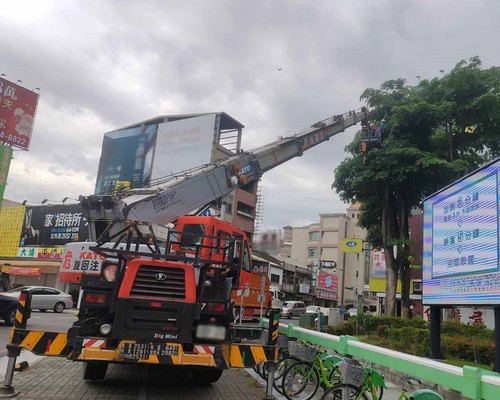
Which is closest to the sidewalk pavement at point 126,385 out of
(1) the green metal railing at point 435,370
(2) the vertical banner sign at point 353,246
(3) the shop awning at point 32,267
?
(1) the green metal railing at point 435,370

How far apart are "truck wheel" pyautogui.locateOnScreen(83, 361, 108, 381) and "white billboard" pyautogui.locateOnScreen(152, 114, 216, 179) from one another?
109 feet

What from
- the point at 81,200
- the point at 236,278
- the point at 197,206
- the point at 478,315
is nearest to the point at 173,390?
the point at 236,278

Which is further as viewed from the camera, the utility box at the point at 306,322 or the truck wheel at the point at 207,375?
the utility box at the point at 306,322

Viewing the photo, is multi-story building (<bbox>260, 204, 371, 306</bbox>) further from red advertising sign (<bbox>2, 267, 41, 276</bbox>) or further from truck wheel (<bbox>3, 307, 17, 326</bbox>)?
truck wheel (<bbox>3, 307, 17, 326</bbox>)

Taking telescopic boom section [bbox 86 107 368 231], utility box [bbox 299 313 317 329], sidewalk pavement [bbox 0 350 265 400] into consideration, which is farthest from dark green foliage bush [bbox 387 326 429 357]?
telescopic boom section [bbox 86 107 368 231]

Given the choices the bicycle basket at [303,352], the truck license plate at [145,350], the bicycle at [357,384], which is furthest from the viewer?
the bicycle basket at [303,352]

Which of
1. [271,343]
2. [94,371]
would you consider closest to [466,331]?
[271,343]

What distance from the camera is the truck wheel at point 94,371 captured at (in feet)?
23.8

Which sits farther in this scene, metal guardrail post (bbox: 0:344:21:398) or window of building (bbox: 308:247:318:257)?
window of building (bbox: 308:247:318:257)

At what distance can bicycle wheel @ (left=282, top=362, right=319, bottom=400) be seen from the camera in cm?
666

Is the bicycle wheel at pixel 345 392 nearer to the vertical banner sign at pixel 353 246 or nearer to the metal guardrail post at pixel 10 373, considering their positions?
the metal guardrail post at pixel 10 373

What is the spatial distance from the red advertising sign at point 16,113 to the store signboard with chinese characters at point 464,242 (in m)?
30.0

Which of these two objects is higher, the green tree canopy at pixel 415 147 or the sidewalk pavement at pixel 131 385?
the green tree canopy at pixel 415 147

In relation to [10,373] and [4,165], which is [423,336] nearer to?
[10,373]
